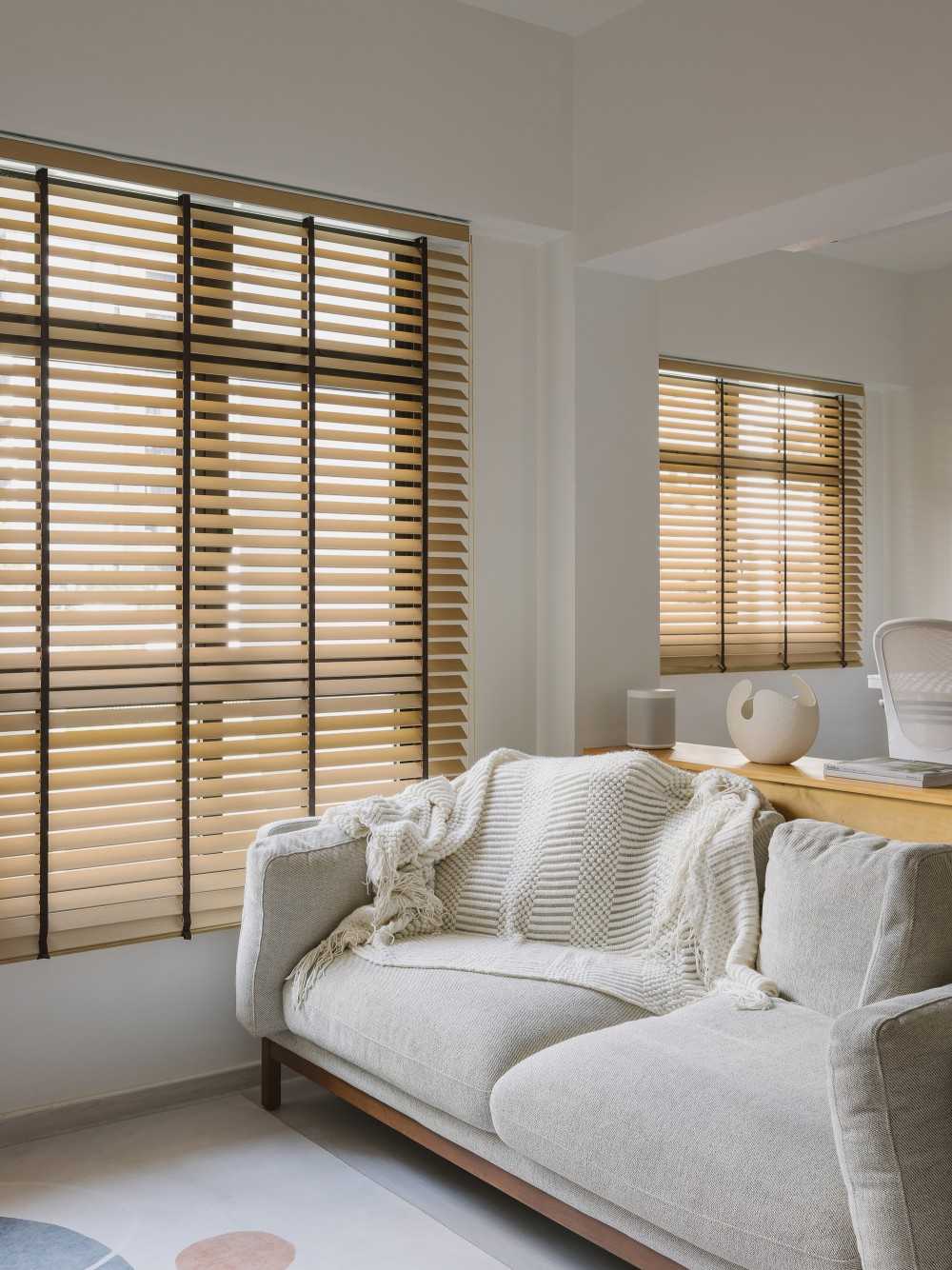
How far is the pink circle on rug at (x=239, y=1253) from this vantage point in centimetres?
238

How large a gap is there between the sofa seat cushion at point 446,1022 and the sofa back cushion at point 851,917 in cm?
37

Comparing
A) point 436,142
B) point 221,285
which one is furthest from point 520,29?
point 221,285

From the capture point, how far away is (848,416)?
5945 mm

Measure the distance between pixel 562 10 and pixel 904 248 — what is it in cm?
256

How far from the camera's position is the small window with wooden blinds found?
5.21m

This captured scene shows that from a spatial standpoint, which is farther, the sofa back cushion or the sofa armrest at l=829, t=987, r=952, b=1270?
the sofa back cushion

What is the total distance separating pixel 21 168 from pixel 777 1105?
2.69 m

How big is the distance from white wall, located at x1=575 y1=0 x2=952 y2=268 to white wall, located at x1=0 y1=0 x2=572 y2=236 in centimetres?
20

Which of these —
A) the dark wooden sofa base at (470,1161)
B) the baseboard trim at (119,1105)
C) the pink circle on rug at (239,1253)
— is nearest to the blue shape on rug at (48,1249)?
the pink circle on rug at (239,1253)

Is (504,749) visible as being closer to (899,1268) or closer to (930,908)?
(930,908)

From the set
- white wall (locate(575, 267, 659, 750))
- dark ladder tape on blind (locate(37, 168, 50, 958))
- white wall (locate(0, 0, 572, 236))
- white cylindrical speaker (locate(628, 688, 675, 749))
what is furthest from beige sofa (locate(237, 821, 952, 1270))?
white wall (locate(0, 0, 572, 236))

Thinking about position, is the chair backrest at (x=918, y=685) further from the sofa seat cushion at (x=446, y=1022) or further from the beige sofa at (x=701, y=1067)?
the sofa seat cushion at (x=446, y=1022)

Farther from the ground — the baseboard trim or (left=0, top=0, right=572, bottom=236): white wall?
(left=0, top=0, right=572, bottom=236): white wall

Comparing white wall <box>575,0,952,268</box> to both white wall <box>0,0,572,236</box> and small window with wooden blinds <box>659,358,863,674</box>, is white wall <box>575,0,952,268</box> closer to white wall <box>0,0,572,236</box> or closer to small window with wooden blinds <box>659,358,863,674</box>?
white wall <box>0,0,572,236</box>
